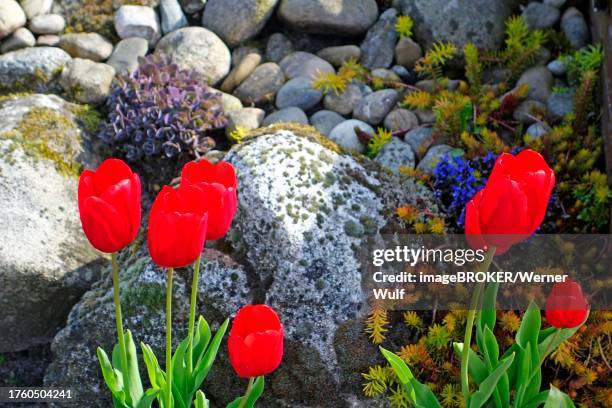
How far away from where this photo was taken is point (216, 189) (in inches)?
75.2

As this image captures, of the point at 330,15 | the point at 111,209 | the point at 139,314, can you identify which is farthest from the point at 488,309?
the point at 330,15

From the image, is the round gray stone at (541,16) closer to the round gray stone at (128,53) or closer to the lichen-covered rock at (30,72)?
the round gray stone at (128,53)

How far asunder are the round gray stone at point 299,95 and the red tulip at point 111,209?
2376mm

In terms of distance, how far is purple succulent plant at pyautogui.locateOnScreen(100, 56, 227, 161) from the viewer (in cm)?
381

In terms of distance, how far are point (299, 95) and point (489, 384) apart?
2398 millimetres

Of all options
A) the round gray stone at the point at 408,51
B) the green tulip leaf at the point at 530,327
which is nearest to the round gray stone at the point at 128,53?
the round gray stone at the point at 408,51

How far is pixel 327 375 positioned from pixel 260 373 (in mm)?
1032

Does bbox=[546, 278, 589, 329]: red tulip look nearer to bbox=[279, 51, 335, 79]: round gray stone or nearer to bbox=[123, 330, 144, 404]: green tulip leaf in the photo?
bbox=[123, 330, 144, 404]: green tulip leaf

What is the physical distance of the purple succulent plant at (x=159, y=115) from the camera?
381cm

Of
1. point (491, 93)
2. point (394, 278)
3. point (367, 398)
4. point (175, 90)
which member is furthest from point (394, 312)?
point (175, 90)

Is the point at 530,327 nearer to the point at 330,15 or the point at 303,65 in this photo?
the point at 303,65

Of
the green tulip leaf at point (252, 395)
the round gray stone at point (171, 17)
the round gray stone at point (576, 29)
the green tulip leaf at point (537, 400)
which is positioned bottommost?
the green tulip leaf at point (252, 395)

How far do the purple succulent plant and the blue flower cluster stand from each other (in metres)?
1.15

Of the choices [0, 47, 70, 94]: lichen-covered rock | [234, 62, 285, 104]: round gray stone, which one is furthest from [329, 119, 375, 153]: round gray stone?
[0, 47, 70, 94]: lichen-covered rock
